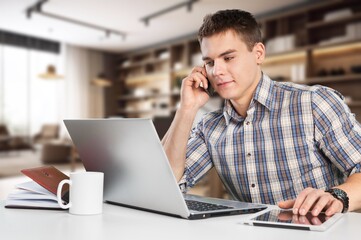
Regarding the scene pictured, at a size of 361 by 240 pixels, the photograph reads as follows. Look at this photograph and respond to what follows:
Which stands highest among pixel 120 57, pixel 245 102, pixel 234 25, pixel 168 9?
pixel 168 9

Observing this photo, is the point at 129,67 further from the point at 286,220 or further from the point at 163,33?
the point at 286,220

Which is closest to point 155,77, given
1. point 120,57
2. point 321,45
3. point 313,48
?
point 120,57

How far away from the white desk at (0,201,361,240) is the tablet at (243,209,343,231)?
0.01 meters

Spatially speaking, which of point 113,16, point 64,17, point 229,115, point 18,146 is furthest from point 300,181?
point 18,146

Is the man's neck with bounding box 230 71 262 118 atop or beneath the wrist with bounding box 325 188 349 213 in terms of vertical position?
atop

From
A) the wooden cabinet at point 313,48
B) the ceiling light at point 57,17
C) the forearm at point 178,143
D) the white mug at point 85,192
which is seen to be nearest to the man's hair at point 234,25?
the forearm at point 178,143

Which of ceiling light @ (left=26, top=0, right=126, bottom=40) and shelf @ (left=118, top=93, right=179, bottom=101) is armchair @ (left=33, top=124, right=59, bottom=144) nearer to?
shelf @ (left=118, top=93, right=179, bottom=101)

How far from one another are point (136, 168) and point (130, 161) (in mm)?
22

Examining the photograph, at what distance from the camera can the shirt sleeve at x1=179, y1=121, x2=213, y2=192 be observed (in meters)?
1.27

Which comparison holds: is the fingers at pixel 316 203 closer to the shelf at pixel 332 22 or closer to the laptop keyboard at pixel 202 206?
the laptop keyboard at pixel 202 206

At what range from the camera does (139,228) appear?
0.71m

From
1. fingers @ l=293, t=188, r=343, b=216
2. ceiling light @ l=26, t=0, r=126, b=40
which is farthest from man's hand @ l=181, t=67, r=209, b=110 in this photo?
ceiling light @ l=26, t=0, r=126, b=40

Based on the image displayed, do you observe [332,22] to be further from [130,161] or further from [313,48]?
[130,161]

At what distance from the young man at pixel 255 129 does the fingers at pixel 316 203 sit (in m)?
0.33
